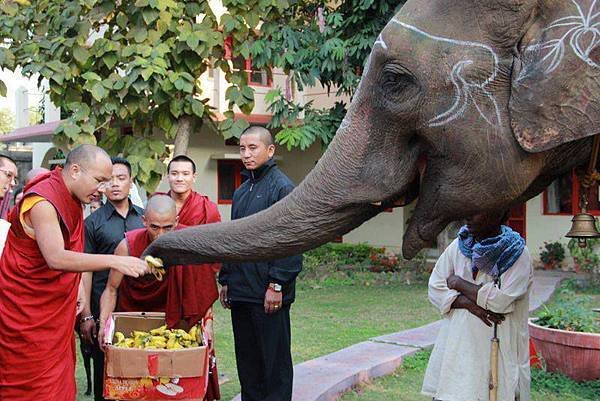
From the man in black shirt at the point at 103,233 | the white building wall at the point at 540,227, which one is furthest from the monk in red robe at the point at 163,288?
the white building wall at the point at 540,227

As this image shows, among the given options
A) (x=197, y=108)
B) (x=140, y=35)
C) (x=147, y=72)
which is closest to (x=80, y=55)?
(x=140, y=35)

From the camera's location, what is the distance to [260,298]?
4805mm

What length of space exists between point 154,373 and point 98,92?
4.92 metres

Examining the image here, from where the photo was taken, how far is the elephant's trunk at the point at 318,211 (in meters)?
2.28

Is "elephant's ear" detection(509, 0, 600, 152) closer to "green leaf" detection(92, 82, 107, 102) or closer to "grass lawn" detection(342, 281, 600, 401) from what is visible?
"grass lawn" detection(342, 281, 600, 401)

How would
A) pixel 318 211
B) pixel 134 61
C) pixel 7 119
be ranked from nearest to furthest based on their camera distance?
pixel 318 211 → pixel 134 61 → pixel 7 119

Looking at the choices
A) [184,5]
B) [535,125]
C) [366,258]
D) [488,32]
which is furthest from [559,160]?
[366,258]

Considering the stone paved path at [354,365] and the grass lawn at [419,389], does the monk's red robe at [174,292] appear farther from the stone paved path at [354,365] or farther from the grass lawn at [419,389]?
the grass lawn at [419,389]

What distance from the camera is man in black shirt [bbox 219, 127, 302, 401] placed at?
4.77 m

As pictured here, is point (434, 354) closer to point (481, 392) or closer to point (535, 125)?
point (481, 392)

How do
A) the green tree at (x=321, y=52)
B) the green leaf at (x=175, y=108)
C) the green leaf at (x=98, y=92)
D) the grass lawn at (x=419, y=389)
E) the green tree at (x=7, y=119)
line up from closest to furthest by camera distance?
the grass lawn at (x=419, y=389), the green leaf at (x=98, y=92), the green leaf at (x=175, y=108), the green tree at (x=321, y=52), the green tree at (x=7, y=119)

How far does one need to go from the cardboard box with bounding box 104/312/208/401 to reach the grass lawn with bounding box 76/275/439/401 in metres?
1.79

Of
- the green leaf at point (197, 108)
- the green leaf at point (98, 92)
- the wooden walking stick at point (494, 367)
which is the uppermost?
the green leaf at point (98, 92)

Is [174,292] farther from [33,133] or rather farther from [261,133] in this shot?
[33,133]
